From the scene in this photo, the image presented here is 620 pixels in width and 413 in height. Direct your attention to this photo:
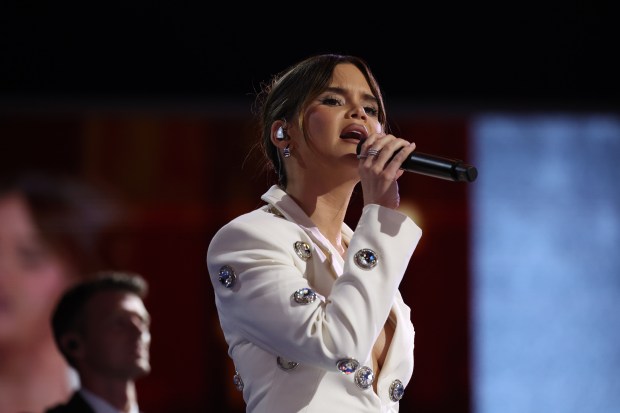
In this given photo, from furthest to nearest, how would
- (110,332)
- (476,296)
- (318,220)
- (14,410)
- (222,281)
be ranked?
(476,296)
(14,410)
(110,332)
(318,220)
(222,281)

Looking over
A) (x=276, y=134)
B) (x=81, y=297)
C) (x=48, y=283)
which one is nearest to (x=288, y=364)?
(x=276, y=134)

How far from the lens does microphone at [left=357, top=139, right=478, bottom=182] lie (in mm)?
1389

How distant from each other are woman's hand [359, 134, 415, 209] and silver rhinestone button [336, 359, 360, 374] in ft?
0.80

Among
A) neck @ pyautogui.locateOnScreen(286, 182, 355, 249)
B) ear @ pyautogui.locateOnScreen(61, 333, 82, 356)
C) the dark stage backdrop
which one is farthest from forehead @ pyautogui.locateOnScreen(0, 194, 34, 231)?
neck @ pyautogui.locateOnScreen(286, 182, 355, 249)

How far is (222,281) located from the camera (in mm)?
1414

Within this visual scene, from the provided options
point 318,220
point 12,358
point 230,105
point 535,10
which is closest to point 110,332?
point 12,358

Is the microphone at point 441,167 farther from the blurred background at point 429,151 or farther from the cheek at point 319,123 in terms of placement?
the blurred background at point 429,151

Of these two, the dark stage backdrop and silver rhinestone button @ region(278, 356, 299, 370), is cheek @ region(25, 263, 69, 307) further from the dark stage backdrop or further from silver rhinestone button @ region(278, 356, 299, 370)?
silver rhinestone button @ region(278, 356, 299, 370)

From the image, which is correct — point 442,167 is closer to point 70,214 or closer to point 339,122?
point 339,122

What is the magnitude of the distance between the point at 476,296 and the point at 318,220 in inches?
103

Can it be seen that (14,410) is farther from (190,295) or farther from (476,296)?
(476,296)

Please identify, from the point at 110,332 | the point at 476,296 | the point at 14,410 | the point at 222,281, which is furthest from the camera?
the point at 476,296

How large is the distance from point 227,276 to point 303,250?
12 centimetres

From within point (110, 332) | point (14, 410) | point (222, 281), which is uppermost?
point (222, 281)
